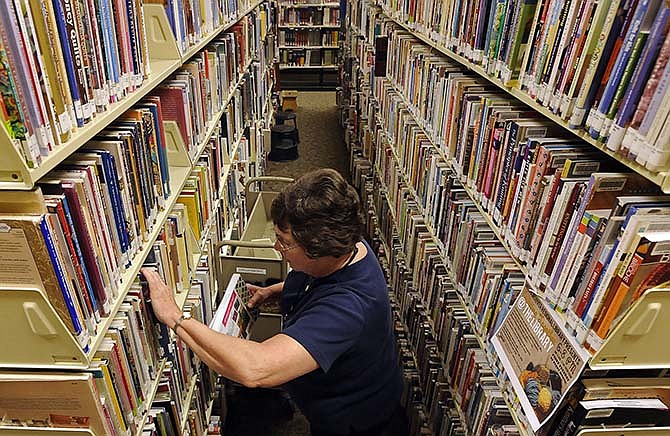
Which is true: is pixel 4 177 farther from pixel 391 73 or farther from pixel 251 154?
pixel 251 154

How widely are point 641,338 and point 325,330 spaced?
737 mm

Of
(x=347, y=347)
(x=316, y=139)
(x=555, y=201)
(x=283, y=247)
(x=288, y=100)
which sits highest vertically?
(x=555, y=201)

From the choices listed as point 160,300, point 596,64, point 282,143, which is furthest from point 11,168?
point 282,143

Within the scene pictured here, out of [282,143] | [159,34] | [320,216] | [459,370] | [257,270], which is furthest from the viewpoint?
[282,143]

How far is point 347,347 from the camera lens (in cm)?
137

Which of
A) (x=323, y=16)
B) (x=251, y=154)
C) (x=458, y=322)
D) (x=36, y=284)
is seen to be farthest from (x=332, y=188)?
(x=323, y=16)

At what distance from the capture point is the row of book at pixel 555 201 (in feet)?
2.90

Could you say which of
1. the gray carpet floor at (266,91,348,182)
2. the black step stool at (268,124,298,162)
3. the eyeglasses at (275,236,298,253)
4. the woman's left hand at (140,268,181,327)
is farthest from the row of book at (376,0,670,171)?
the black step stool at (268,124,298,162)

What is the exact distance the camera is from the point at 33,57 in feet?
2.51

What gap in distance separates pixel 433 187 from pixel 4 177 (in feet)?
5.27

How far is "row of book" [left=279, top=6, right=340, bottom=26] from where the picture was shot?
7.63 meters

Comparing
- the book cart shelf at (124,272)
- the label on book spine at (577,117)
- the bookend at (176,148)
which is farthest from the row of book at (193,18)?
the label on book spine at (577,117)

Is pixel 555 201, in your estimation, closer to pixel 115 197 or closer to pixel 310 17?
pixel 115 197

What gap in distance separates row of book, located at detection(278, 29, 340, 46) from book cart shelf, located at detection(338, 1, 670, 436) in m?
1.65
